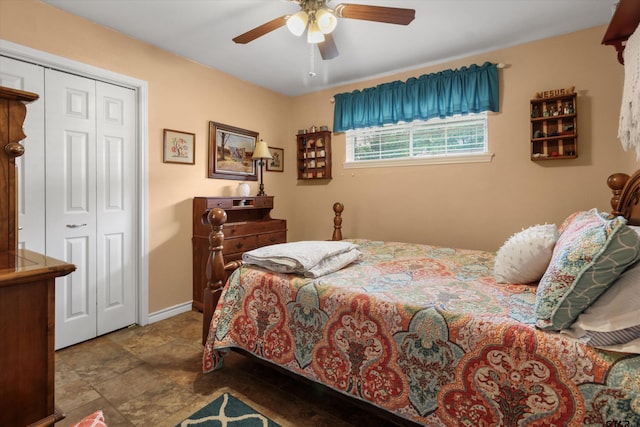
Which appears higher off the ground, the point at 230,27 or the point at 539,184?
the point at 230,27

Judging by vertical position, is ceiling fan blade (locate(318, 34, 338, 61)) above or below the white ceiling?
below

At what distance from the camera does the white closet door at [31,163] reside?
2.22 m

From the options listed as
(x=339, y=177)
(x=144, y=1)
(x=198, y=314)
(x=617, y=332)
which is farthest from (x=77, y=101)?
(x=617, y=332)

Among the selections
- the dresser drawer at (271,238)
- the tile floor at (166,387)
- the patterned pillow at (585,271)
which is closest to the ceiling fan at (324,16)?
the patterned pillow at (585,271)

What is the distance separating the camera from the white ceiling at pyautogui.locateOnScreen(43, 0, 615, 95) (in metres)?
2.36

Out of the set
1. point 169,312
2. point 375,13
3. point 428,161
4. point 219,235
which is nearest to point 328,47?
point 375,13

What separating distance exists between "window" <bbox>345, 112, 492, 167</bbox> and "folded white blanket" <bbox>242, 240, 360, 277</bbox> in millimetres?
1821

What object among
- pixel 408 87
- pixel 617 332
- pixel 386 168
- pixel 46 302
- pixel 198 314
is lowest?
pixel 198 314

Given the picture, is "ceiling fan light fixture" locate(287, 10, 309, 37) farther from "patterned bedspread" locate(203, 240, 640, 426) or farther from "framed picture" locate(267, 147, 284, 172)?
"framed picture" locate(267, 147, 284, 172)

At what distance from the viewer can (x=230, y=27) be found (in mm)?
2666

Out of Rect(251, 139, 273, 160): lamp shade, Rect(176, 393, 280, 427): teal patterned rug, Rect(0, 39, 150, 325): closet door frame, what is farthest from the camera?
Rect(251, 139, 273, 160): lamp shade

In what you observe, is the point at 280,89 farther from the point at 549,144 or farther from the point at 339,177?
the point at 549,144

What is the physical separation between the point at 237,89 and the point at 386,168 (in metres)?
1.99

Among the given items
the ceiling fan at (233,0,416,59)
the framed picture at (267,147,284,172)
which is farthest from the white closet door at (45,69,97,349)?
the framed picture at (267,147,284,172)
